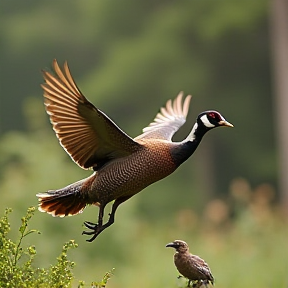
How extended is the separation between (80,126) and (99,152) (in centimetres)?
21

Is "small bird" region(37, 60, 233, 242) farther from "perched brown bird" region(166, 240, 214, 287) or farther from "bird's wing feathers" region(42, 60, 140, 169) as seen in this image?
"perched brown bird" region(166, 240, 214, 287)

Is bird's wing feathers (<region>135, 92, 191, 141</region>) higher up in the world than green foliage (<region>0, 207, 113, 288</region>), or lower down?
higher up

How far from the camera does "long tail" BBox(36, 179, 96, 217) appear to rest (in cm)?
579

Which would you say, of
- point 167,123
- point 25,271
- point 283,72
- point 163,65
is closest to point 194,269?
point 25,271

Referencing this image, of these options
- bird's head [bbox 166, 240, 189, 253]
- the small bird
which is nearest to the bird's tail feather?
the small bird

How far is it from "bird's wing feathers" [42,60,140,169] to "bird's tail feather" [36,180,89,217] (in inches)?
6.0

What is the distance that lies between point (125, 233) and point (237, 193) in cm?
150

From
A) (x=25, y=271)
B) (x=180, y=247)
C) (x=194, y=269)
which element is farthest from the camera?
→ (x=180, y=247)

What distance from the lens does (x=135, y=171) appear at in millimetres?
5656

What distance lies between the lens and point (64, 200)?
5832 mm

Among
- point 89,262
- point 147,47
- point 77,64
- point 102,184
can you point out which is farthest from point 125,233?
point 77,64

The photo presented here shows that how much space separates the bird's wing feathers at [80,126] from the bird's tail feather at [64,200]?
0.15m

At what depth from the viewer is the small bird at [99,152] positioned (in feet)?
18.3

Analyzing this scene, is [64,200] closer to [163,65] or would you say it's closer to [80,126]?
[80,126]
